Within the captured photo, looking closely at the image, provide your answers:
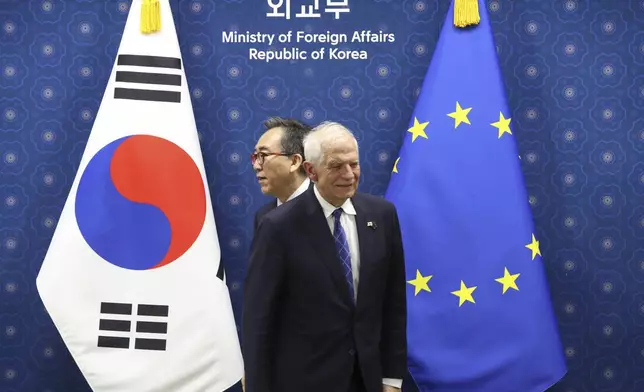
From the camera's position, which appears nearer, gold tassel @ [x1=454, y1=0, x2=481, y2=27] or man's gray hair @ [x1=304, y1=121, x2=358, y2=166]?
man's gray hair @ [x1=304, y1=121, x2=358, y2=166]

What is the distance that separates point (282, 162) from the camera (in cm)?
290

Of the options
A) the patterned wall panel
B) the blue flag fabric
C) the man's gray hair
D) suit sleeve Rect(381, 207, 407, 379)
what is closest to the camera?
the man's gray hair

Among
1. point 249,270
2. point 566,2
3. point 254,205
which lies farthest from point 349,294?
point 566,2

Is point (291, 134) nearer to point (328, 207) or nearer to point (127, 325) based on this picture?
point (328, 207)

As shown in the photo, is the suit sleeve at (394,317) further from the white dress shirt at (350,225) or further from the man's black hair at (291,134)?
the man's black hair at (291,134)

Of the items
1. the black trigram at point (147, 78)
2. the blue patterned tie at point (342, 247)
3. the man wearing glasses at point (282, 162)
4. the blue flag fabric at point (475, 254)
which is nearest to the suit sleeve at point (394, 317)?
the blue patterned tie at point (342, 247)

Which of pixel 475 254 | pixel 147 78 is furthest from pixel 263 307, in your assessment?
pixel 147 78

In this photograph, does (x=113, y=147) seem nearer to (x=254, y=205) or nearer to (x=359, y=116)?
(x=254, y=205)

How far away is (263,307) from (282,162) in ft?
2.84

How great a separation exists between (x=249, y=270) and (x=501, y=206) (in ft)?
4.37

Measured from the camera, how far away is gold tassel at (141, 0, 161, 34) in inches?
126

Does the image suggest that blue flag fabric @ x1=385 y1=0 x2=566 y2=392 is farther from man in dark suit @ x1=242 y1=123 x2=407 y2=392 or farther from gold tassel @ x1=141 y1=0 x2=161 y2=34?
gold tassel @ x1=141 y1=0 x2=161 y2=34

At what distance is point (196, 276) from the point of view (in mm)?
3191

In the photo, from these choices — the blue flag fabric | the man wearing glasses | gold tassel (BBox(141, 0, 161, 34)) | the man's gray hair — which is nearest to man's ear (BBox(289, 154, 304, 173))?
the man wearing glasses
